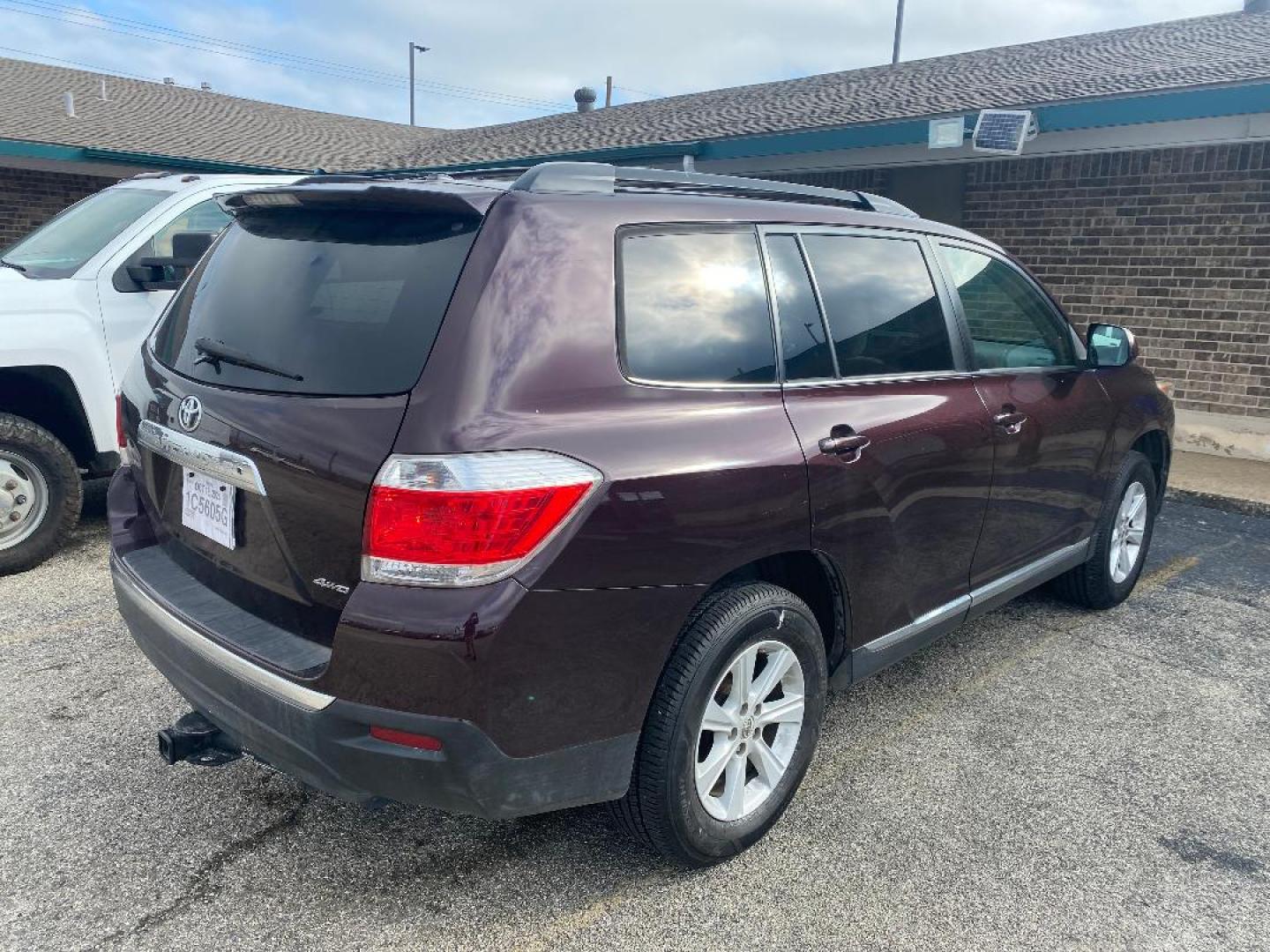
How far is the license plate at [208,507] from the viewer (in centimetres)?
253

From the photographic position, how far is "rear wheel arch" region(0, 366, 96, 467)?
16.2 feet

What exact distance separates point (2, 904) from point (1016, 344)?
4.05 metres

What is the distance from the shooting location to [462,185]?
8.27ft

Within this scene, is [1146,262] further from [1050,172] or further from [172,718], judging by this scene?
[172,718]

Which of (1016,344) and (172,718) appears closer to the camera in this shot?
(172,718)

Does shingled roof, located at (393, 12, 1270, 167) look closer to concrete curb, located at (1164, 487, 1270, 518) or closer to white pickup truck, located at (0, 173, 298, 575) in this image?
concrete curb, located at (1164, 487, 1270, 518)

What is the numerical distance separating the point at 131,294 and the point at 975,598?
4491 mm

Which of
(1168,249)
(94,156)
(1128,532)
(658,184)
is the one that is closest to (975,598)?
(1128,532)

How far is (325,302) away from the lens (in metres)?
2.49

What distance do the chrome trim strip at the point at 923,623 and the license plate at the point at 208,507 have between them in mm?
1938

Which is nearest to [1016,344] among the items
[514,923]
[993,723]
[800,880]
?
[993,723]

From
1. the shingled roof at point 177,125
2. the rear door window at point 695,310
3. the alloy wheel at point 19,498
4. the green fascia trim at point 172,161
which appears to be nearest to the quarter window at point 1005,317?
the rear door window at point 695,310

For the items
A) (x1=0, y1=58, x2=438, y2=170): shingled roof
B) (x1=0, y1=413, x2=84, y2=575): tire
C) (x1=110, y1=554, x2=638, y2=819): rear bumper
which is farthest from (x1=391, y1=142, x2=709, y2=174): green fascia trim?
(x1=110, y1=554, x2=638, y2=819): rear bumper

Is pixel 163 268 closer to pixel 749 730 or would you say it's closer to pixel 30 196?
pixel 749 730
